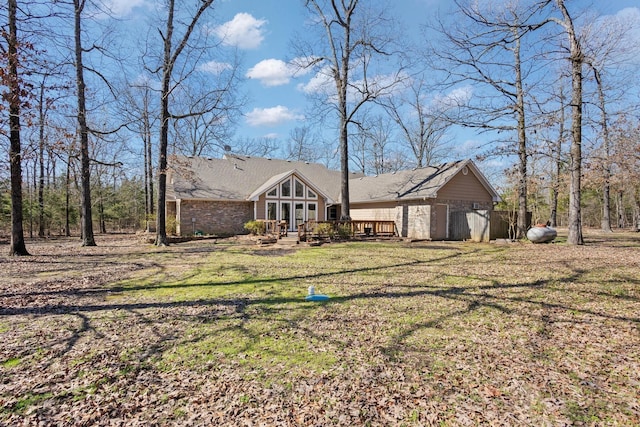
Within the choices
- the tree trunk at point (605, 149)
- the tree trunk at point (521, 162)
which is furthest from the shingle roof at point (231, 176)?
the tree trunk at point (605, 149)

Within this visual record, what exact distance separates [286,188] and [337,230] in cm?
646

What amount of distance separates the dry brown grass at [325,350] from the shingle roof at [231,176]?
13237 mm

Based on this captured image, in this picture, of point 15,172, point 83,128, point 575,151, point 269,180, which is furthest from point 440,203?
point 15,172

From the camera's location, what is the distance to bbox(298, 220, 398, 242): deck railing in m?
16.2

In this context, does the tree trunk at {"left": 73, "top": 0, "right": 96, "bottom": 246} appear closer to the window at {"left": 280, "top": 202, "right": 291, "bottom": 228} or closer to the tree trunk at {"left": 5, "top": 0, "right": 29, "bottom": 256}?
the tree trunk at {"left": 5, "top": 0, "right": 29, "bottom": 256}

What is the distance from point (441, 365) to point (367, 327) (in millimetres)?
1291

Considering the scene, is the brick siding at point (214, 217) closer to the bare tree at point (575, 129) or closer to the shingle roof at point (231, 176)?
the shingle roof at point (231, 176)

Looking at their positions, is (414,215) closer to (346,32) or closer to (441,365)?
(346,32)

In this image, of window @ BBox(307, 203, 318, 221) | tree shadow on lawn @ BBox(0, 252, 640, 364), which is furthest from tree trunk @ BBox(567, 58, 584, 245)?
window @ BBox(307, 203, 318, 221)

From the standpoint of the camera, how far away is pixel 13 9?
30.2 ft

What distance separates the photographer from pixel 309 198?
22.8 meters

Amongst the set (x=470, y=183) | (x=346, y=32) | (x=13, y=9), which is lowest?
(x=470, y=183)

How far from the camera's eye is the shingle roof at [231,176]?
20719 millimetres

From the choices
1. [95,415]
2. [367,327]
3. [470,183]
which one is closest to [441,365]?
[367,327]
